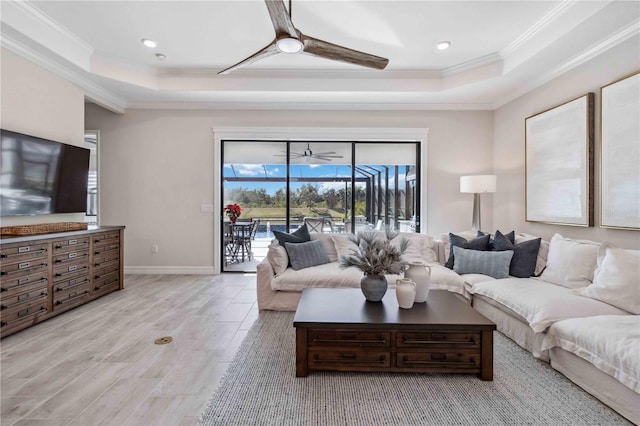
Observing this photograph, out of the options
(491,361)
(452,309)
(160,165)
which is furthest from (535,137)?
(160,165)

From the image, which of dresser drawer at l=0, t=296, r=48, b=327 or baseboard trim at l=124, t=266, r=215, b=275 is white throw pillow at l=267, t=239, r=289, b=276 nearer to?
baseboard trim at l=124, t=266, r=215, b=275

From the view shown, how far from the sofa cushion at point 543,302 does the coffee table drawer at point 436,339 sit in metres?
0.58

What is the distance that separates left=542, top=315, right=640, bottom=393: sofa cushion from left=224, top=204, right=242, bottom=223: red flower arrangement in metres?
4.30

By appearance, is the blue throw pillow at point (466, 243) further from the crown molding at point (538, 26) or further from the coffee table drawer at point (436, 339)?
the crown molding at point (538, 26)

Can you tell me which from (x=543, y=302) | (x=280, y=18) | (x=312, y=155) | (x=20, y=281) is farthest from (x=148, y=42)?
(x=543, y=302)

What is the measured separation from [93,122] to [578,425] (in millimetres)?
6550

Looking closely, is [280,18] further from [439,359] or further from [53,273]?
[53,273]

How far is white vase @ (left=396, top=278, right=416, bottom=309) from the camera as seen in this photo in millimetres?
2184

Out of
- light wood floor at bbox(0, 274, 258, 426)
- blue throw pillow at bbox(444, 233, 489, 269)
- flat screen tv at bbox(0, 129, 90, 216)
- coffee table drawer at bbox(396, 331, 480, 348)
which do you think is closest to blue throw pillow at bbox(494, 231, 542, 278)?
blue throw pillow at bbox(444, 233, 489, 269)

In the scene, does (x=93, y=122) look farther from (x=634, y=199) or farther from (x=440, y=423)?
(x=634, y=199)

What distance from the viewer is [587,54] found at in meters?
3.06

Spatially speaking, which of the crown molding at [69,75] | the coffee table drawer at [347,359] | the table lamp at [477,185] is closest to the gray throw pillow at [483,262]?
the table lamp at [477,185]

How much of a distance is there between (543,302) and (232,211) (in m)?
4.29

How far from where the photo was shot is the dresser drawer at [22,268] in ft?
8.39
